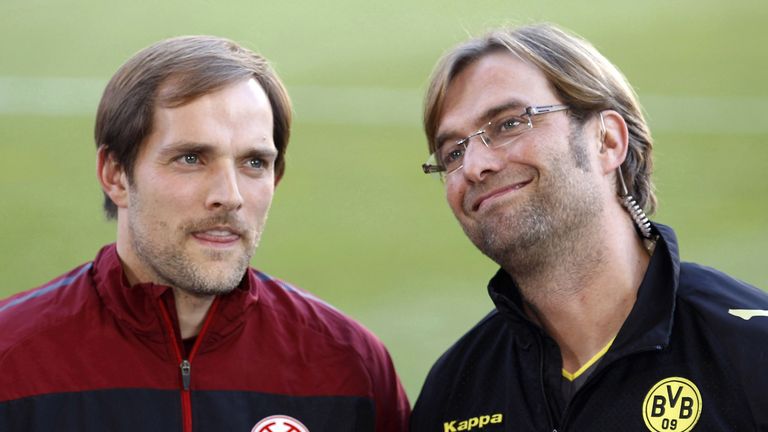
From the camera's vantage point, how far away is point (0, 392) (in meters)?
2.39

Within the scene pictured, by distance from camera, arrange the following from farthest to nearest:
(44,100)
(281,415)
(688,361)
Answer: (44,100) → (281,415) → (688,361)

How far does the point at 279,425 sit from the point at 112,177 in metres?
0.75

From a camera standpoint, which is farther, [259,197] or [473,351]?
[473,351]

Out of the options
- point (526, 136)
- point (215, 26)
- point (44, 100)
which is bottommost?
point (526, 136)

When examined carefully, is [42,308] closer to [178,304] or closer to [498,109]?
[178,304]

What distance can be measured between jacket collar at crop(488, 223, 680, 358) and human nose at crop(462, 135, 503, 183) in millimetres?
347

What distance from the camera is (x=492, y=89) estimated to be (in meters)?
2.67

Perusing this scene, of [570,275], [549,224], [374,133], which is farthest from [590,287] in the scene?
[374,133]

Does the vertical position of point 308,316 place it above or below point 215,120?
below

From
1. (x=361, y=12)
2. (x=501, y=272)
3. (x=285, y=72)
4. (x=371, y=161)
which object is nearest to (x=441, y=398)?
(x=501, y=272)

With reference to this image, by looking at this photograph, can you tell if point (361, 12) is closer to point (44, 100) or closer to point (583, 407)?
point (44, 100)

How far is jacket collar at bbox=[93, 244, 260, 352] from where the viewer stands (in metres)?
2.51

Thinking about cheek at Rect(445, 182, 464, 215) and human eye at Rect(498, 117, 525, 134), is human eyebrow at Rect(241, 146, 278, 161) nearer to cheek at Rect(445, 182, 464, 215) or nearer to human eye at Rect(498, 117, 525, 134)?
cheek at Rect(445, 182, 464, 215)

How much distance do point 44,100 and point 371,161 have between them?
215 centimetres
